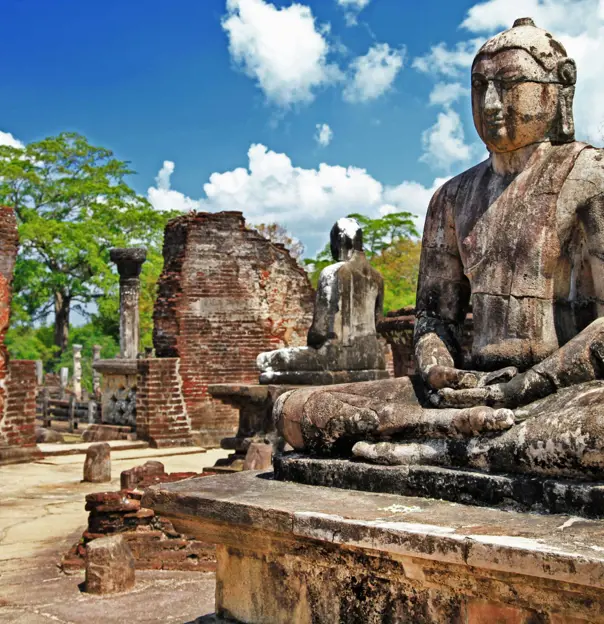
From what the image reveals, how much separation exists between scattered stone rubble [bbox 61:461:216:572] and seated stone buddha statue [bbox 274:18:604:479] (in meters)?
2.46

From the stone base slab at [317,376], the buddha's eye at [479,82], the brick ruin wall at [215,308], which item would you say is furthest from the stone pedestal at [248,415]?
the buddha's eye at [479,82]

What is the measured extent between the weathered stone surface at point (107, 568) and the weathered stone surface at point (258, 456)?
333 cm

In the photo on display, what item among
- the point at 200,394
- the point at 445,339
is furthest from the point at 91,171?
the point at 445,339

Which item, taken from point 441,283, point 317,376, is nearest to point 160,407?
point 317,376

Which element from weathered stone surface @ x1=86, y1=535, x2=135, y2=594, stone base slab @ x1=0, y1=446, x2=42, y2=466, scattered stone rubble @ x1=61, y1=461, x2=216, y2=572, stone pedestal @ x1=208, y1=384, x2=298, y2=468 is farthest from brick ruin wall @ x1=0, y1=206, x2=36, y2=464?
weathered stone surface @ x1=86, y1=535, x2=135, y2=594

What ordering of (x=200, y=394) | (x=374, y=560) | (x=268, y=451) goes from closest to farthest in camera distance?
(x=374, y=560), (x=268, y=451), (x=200, y=394)

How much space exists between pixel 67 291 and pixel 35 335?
3.36 meters

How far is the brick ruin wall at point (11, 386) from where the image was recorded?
11.0 meters

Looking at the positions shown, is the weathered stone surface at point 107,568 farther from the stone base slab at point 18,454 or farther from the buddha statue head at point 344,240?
the stone base slab at point 18,454

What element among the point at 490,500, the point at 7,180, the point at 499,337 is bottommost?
the point at 490,500

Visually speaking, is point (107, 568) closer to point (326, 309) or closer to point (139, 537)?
point (139, 537)

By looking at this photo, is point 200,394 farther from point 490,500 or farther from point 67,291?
point 67,291

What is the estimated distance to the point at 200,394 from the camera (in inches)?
542

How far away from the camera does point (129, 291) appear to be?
17016mm
